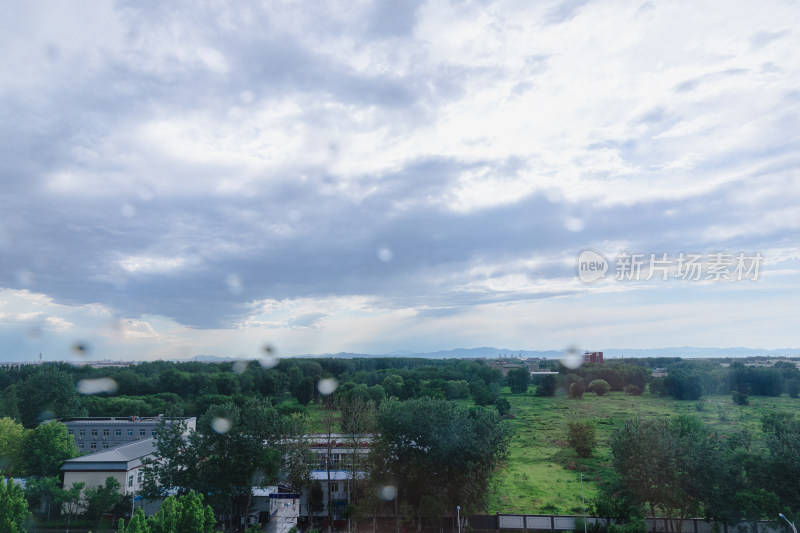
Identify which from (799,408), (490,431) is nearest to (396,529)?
(490,431)

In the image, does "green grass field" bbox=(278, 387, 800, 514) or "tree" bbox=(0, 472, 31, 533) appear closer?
"tree" bbox=(0, 472, 31, 533)

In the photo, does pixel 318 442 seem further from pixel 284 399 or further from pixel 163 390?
pixel 163 390

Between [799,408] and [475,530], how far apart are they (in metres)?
54.4

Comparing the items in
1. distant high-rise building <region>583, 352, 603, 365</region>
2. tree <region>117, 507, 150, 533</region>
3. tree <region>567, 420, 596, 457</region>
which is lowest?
distant high-rise building <region>583, 352, 603, 365</region>

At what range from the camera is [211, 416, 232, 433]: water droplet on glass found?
24.5m

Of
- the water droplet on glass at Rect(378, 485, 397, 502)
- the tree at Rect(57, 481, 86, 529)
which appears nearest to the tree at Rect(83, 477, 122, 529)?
the tree at Rect(57, 481, 86, 529)

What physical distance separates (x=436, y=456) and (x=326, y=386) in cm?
5417

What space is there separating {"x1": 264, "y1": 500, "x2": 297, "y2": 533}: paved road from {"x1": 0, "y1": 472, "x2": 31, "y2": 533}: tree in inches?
459

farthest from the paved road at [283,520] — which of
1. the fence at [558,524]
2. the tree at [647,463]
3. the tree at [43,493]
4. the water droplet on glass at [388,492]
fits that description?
the tree at [647,463]

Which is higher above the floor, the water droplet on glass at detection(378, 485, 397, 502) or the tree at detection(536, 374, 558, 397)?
the water droplet on glass at detection(378, 485, 397, 502)

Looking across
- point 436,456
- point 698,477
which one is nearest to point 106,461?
point 436,456

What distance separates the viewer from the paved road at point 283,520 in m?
25.7

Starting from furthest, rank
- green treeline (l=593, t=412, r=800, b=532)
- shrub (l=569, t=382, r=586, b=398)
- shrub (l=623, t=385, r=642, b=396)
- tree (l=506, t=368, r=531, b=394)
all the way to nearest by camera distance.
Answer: tree (l=506, t=368, r=531, b=394) → shrub (l=623, t=385, r=642, b=396) → shrub (l=569, t=382, r=586, b=398) → green treeline (l=593, t=412, r=800, b=532)

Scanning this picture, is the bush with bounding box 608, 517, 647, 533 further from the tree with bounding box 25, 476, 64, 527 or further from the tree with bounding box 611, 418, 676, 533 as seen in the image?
the tree with bounding box 25, 476, 64, 527
